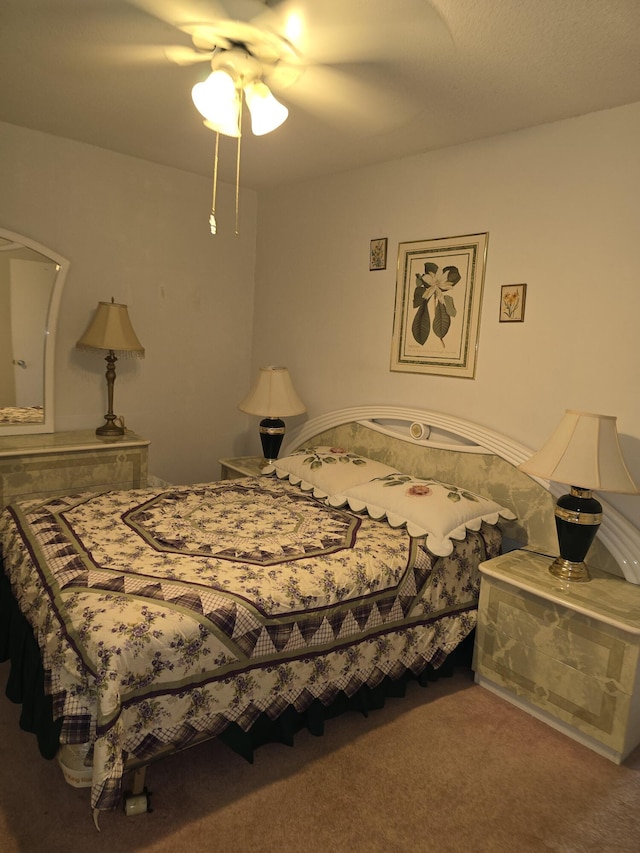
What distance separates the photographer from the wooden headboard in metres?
2.39

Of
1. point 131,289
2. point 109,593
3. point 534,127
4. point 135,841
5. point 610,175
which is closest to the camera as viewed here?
point 135,841

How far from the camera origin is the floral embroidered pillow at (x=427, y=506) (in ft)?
8.08

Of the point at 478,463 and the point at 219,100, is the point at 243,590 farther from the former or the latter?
the point at 219,100

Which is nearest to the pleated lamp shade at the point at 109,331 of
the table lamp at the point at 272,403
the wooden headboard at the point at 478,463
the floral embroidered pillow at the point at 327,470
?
the table lamp at the point at 272,403

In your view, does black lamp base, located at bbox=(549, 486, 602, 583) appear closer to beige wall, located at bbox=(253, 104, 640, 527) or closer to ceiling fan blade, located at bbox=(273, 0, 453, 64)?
beige wall, located at bbox=(253, 104, 640, 527)

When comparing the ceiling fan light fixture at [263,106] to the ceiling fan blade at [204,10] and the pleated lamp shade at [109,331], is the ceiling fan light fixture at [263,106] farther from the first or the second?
the pleated lamp shade at [109,331]

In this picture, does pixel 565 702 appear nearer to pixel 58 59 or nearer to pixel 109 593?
pixel 109 593

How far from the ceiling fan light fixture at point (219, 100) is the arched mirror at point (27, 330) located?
162 cm

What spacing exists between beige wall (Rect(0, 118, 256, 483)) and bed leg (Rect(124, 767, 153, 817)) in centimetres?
233

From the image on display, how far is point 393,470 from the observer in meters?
3.14

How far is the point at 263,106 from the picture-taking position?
6.88ft

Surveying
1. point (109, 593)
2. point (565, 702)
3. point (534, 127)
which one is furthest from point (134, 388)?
point (565, 702)

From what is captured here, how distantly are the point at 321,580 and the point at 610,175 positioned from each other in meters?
2.06

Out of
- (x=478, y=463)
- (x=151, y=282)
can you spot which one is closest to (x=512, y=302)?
(x=478, y=463)
